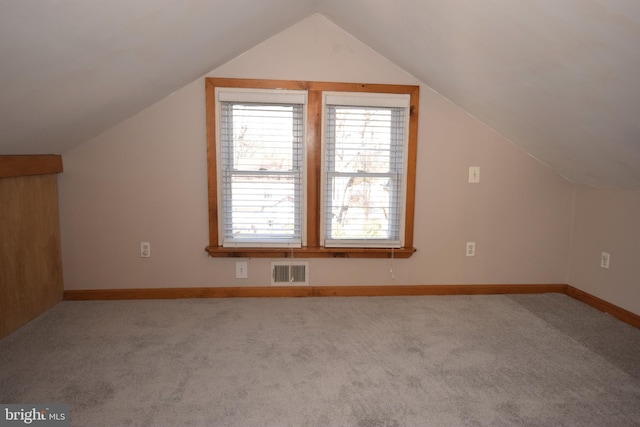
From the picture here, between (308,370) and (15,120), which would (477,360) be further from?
(15,120)

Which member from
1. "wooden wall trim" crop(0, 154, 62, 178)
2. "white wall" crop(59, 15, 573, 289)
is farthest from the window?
"wooden wall trim" crop(0, 154, 62, 178)

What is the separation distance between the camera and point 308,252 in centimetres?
336

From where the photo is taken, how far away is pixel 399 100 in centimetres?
328

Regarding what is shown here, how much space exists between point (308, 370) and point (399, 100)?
7.11 feet

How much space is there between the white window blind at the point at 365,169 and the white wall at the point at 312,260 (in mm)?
172

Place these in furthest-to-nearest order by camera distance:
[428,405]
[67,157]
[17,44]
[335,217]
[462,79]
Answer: [335,217], [67,157], [462,79], [428,405], [17,44]

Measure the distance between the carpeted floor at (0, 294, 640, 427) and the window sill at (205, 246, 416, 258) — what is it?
377 millimetres

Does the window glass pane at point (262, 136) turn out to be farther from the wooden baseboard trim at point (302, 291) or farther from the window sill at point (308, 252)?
the wooden baseboard trim at point (302, 291)

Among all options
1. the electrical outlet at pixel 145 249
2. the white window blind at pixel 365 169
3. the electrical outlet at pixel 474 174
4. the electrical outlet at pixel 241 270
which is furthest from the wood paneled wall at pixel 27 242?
the electrical outlet at pixel 474 174

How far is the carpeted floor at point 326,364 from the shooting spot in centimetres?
189

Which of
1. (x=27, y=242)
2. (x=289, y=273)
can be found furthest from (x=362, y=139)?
(x=27, y=242)

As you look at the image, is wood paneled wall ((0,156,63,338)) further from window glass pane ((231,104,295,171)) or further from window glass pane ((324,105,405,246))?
window glass pane ((324,105,405,246))

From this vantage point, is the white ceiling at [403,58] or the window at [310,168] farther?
the window at [310,168]

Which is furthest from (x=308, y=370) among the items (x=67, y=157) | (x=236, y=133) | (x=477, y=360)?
(x=67, y=157)
